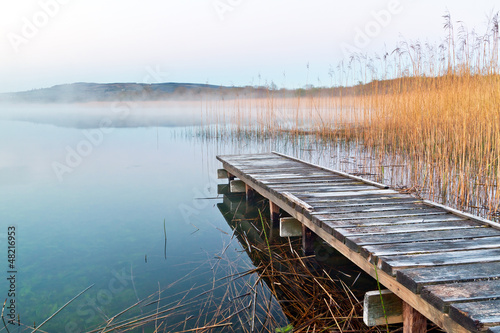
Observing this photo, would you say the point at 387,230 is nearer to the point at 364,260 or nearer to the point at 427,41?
the point at 364,260

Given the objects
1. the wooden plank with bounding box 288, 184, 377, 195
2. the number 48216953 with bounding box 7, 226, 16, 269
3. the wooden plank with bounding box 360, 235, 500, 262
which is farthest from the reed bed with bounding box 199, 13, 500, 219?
the number 48216953 with bounding box 7, 226, 16, 269

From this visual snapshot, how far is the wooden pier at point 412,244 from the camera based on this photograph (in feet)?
4.08

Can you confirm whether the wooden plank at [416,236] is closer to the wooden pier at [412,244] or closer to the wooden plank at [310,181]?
the wooden pier at [412,244]

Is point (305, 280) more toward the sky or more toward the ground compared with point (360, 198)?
more toward the ground

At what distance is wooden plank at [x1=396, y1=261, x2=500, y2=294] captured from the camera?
1354 millimetres

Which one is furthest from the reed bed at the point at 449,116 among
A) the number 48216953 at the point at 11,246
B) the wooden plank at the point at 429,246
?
the number 48216953 at the point at 11,246

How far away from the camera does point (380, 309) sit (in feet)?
5.14

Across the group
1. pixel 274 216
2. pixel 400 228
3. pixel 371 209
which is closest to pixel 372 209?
pixel 371 209

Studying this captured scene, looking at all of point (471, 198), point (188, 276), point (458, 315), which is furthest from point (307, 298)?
point (471, 198)

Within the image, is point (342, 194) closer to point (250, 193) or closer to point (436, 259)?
point (436, 259)

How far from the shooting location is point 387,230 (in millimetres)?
1953

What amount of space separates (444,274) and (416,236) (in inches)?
18.2

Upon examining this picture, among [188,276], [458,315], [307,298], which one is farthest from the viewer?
[188,276]

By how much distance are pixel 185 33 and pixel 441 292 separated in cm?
884
